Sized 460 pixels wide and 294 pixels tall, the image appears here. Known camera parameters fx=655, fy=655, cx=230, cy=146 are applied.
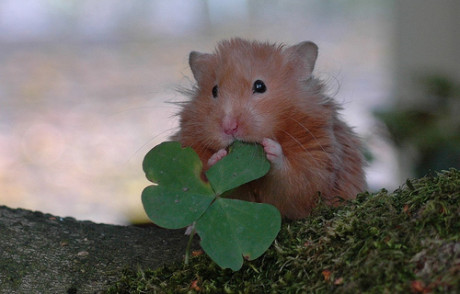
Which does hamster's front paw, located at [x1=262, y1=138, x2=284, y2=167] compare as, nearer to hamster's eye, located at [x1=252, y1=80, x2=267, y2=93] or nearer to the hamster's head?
the hamster's head

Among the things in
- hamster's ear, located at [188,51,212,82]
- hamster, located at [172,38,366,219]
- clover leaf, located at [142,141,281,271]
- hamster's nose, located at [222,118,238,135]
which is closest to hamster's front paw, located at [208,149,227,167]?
hamster, located at [172,38,366,219]

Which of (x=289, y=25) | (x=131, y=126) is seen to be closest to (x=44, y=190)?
(x=131, y=126)

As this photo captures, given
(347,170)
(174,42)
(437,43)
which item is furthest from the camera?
(174,42)

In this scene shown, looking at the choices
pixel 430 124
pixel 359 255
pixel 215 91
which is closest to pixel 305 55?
pixel 215 91

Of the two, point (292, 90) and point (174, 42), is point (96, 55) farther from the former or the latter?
point (292, 90)

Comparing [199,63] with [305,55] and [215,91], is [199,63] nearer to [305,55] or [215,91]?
[215,91]

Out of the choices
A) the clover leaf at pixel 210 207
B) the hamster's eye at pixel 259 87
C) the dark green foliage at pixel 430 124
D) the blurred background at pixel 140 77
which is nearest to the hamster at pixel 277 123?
the hamster's eye at pixel 259 87

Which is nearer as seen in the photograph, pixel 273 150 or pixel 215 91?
pixel 273 150
